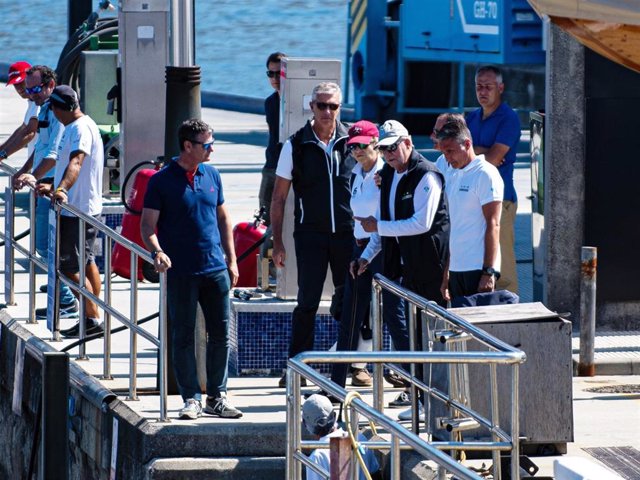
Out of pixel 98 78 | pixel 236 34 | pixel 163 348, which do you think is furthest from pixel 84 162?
pixel 236 34

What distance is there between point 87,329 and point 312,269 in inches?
88.1

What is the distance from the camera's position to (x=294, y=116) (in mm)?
10211

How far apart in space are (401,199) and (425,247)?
0.95 feet

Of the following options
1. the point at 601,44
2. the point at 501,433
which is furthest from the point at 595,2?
the point at 501,433

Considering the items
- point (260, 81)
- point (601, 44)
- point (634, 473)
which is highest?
point (260, 81)

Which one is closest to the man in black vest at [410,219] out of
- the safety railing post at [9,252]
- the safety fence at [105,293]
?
the safety fence at [105,293]

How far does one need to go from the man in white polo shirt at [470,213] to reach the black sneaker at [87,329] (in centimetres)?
315

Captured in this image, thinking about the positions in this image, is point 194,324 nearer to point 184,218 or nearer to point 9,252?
point 184,218

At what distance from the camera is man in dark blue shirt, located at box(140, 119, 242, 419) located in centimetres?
870

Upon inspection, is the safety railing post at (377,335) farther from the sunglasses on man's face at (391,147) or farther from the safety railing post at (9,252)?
the safety railing post at (9,252)

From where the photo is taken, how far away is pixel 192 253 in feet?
28.7

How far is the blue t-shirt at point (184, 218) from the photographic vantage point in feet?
28.6

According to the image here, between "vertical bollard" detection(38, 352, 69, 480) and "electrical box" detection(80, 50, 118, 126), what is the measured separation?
263 inches

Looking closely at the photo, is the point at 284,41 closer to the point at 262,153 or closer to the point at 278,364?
the point at 262,153
